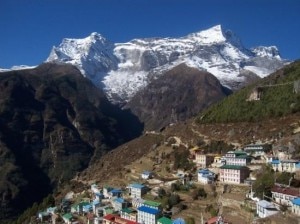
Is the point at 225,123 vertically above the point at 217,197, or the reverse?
the point at 225,123

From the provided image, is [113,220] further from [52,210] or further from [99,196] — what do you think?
[52,210]

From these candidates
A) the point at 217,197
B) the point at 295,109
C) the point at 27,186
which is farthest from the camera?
the point at 27,186

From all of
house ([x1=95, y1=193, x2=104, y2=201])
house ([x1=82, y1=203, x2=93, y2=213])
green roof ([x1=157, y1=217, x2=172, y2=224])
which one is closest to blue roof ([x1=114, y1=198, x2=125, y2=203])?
house ([x1=82, y1=203, x2=93, y2=213])

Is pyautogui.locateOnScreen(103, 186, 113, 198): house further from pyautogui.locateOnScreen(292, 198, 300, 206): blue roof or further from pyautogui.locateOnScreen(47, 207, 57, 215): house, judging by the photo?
pyautogui.locateOnScreen(292, 198, 300, 206): blue roof

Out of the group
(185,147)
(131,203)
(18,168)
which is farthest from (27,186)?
(131,203)

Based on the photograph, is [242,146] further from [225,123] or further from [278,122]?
[225,123]

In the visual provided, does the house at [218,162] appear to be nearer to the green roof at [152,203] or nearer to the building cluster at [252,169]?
the building cluster at [252,169]
